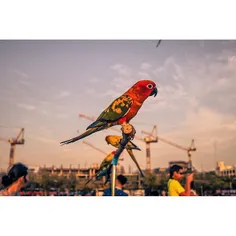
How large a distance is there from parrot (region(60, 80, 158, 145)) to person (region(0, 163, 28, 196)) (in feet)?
3.69

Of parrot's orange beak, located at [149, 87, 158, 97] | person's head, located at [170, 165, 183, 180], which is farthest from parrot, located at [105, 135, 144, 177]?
parrot's orange beak, located at [149, 87, 158, 97]

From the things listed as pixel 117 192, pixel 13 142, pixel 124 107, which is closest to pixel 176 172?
pixel 117 192

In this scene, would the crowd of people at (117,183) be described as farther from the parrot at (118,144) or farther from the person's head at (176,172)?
the parrot at (118,144)

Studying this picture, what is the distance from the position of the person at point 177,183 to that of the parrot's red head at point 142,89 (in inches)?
63.5

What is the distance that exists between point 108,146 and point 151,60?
6.85ft

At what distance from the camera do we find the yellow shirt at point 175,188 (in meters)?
5.03

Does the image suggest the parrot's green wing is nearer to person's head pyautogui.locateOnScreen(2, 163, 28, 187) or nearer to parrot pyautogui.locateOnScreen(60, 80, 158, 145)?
parrot pyautogui.locateOnScreen(60, 80, 158, 145)

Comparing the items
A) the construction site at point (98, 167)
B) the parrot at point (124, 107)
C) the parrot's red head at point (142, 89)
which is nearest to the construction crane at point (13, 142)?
the construction site at point (98, 167)
